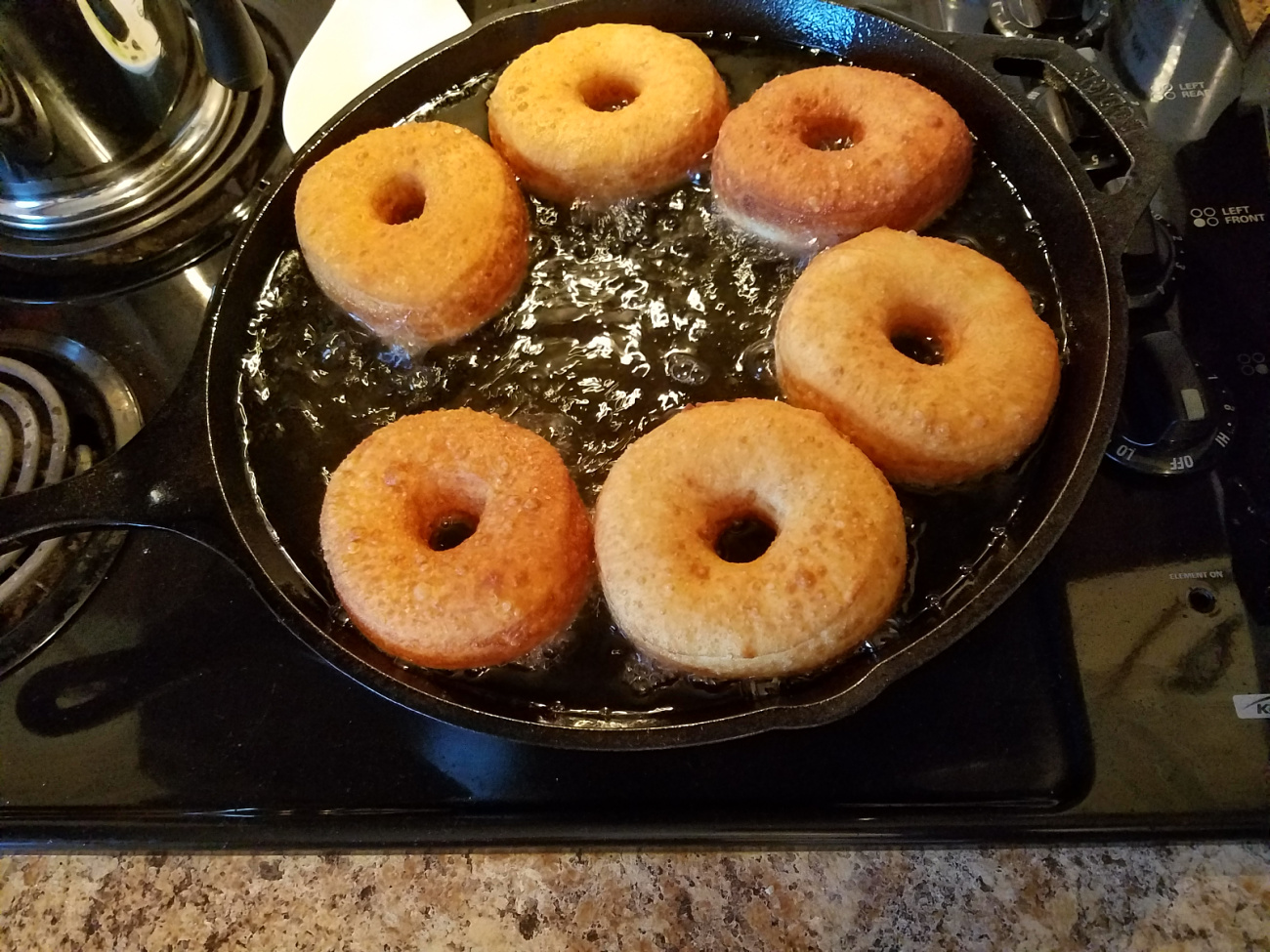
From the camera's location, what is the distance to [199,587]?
122 centimetres

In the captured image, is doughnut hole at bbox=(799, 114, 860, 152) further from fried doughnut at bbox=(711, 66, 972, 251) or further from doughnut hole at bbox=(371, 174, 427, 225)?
doughnut hole at bbox=(371, 174, 427, 225)

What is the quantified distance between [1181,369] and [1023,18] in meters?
0.67

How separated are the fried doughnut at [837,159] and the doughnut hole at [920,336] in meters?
0.16

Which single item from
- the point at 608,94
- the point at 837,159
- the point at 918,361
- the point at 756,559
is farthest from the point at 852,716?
the point at 608,94

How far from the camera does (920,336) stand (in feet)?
4.18

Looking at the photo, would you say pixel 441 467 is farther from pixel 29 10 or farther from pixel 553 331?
pixel 29 10

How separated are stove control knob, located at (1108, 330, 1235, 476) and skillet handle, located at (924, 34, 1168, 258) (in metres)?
0.17

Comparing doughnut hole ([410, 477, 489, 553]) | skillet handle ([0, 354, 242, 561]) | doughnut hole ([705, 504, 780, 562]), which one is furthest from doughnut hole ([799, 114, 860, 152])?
skillet handle ([0, 354, 242, 561])

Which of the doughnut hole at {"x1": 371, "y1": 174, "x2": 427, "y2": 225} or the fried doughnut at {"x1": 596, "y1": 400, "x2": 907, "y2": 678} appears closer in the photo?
the fried doughnut at {"x1": 596, "y1": 400, "x2": 907, "y2": 678}

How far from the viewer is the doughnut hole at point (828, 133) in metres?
1.37

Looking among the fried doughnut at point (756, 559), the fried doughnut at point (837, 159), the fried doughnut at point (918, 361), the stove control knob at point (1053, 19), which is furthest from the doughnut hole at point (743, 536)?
the stove control knob at point (1053, 19)

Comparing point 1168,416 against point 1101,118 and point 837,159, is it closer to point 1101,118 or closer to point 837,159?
point 1101,118

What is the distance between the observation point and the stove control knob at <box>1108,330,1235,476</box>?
116cm

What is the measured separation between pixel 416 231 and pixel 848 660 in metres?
0.81
